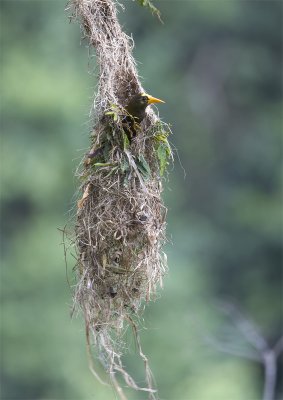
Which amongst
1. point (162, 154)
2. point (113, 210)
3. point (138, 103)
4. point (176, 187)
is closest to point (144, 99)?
point (138, 103)

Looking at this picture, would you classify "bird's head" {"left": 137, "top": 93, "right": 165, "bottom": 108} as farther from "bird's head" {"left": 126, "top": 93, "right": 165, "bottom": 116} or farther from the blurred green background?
the blurred green background

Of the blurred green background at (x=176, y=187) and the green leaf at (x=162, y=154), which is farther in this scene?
the blurred green background at (x=176, y=187)

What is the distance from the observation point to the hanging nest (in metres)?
4.21

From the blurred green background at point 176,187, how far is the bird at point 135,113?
764 centimetres

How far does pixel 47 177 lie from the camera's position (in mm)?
15523

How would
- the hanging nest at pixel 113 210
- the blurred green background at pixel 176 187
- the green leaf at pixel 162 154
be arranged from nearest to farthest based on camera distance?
the hanging nest at pixel 113 210
the green leaf at pixel 162 154
the blurred green background at pixel 176 187

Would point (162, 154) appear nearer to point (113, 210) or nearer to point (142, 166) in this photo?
point (142, 166)

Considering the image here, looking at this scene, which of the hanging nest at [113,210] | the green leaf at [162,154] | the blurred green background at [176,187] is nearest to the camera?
the hanging nest at [113,210]

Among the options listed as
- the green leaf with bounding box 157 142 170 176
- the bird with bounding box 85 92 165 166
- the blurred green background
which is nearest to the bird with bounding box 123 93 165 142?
the bird with bounding box 85 92 165 166

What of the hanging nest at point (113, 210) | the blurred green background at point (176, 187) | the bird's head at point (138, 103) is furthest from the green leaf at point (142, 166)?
the blurred green background at point (176, 187)

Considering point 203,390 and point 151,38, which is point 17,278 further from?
point 151,38

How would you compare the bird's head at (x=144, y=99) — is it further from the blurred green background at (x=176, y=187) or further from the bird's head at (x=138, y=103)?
the blurred green background at (x=176, y=187)

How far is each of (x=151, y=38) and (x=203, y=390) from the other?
893 centimetres

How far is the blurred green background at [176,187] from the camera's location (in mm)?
14953
